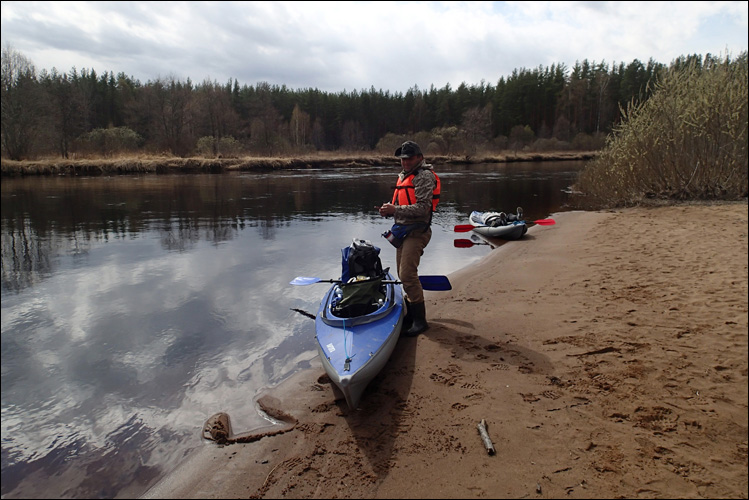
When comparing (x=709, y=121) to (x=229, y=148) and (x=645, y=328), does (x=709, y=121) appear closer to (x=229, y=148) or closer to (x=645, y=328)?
(x=645, y=328)

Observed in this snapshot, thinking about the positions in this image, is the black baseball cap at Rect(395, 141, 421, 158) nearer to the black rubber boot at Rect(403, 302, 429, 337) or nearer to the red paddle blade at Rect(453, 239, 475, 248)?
the black rubber boot at Rect(403, 302, 429, 337)

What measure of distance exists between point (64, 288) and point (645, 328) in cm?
600

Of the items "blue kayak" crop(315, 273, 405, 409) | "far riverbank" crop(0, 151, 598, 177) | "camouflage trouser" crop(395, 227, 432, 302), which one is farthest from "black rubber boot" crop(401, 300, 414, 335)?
"far riverbank" crop(0, 151, 598, 177)

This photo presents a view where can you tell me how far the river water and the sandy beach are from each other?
0.54 meters

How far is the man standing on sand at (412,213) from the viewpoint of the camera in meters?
5.67

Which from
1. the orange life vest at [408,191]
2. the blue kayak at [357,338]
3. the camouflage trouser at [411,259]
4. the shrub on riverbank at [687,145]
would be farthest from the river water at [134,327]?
the shrub on riverbank at [687,145]

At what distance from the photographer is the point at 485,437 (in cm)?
350

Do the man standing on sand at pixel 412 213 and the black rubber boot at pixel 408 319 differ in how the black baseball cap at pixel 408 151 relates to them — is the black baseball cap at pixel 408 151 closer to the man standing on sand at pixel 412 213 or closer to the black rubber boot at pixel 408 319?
Result: the man standing on sand at pixel 412 213

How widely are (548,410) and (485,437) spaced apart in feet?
2.29

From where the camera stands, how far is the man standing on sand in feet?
18.6

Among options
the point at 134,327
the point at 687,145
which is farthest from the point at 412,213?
the point at 687,145

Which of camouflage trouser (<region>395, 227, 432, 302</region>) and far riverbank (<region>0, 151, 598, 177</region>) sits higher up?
far riverbank (<region>0, 151, 598, 177</region>)

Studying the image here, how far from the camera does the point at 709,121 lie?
5.46 m

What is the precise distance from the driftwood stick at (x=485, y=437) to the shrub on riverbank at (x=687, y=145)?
7.70 ft
